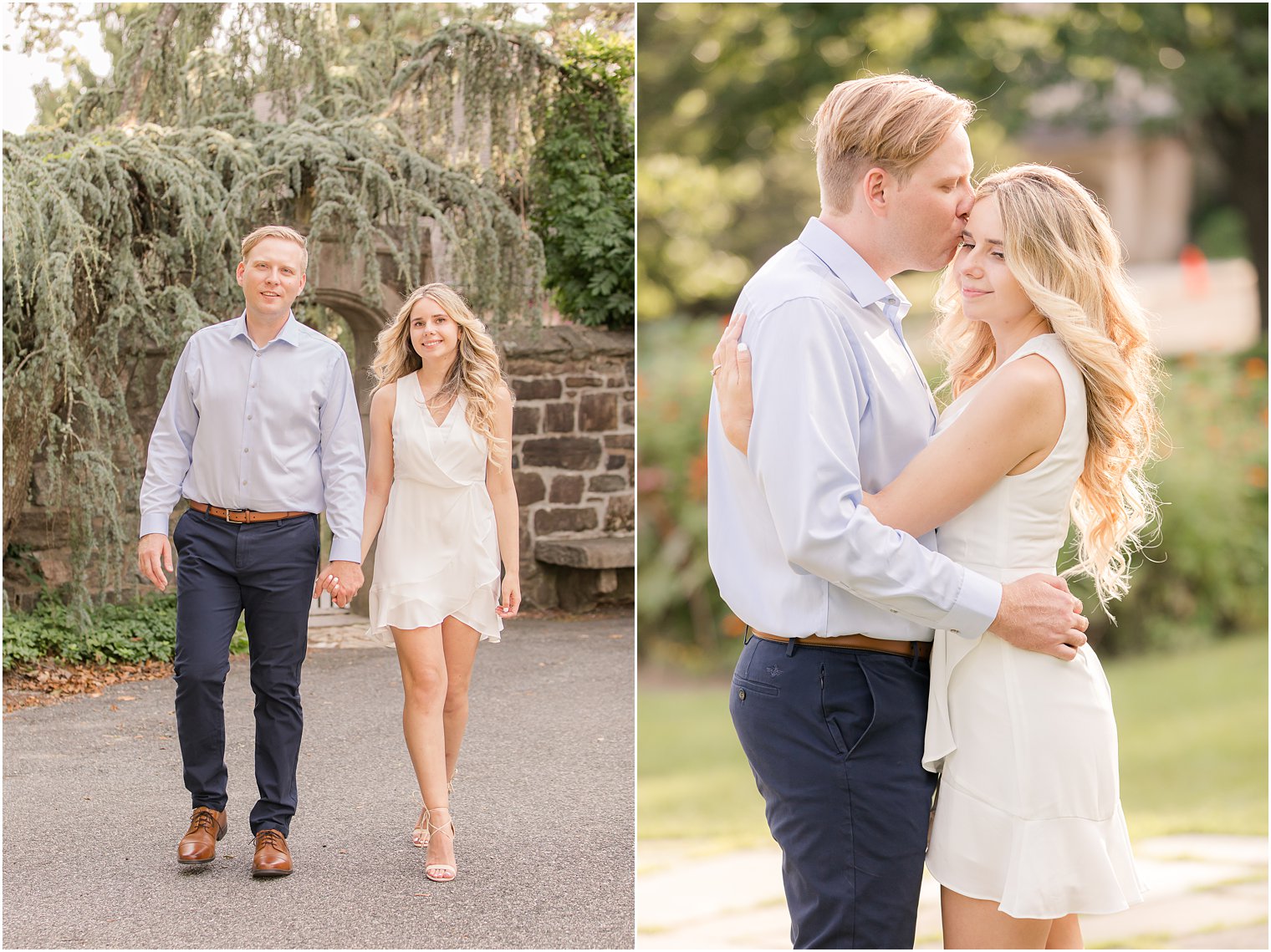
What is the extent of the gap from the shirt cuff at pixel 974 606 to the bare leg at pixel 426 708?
156 cm

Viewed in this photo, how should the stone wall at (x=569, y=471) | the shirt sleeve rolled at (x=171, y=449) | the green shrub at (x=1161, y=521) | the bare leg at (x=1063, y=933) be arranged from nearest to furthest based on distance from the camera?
the bare leg at (x=1063, y=933) < the shirt sleeve rolled at (x=171, y=449) < the stone wall at (x=569, y=471) < the green shrub at (x=1161, y=521)

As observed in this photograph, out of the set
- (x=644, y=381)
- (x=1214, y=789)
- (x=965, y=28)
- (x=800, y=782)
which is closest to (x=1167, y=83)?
(x=965, y=28)

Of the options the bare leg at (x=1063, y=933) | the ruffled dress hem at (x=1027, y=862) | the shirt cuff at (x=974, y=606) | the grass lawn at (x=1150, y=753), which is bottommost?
the grass lawn at (x=1150, y=753)

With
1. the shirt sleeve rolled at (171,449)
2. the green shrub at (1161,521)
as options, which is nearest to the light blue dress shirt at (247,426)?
the shirt sleeve rolled at (171,449)

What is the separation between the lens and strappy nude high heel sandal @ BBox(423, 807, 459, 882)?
2.93 meters

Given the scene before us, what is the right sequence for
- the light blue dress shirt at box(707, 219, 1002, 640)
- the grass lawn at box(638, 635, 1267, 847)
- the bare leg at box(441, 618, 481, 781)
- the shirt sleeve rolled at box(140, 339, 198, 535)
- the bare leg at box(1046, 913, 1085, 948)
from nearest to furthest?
the light blue dress shirt at box(707, 219, 1002, 640), the bare leg at box(1046, 913, 1085, 948), the shirt sleeve rolled at box(140, 339, 198, 535), the bare leg at box(441, 618, 481, 781), the grass lawn at box(638, 635, 1267, 847)

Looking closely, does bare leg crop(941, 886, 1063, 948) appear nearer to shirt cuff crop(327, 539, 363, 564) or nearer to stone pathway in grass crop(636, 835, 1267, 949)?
stone pathway in grass crop(636, 835, 1267, 949)

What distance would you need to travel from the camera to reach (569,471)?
352 cm

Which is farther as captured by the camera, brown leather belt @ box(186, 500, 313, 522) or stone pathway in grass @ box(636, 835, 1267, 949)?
stone pathway in grass @ box(636, 835, 1267, 949)

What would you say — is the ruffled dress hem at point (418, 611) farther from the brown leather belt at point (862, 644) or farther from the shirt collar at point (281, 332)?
the brown leather belt at point (862, 644)

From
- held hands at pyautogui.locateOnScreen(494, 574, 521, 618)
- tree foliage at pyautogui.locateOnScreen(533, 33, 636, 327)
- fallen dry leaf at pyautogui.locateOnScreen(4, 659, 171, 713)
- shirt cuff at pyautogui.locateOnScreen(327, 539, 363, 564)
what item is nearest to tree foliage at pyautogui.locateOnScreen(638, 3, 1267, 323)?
tree foliage at pyautogui.locateOnScreen(533, 33, 636, 327)

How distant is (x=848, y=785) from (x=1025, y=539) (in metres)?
0.44

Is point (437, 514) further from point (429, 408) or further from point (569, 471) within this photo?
point (569, 471)

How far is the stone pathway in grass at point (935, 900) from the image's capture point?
329 cm
